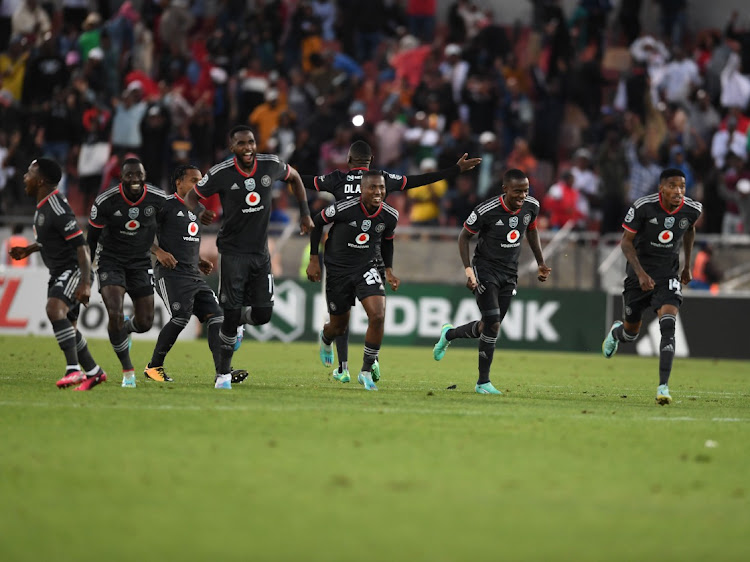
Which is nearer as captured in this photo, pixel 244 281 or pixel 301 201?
pixel 244 281

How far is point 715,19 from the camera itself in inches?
1174

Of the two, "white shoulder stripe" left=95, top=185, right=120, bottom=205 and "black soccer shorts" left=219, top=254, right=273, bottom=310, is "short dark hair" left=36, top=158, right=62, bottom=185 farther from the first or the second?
"black soccer shorts" left=219, top=254, right=273, bottom=310

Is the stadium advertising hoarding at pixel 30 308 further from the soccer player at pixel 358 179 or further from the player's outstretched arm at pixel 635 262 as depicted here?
the player's outstretched arm at pixel 635 262

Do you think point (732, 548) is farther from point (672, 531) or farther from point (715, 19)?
point (715, 19)

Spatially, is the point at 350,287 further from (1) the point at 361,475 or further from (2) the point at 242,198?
(1) the point at 361,475

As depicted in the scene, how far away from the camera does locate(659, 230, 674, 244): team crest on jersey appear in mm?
13375

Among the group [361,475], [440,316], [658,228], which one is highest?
[658,228]

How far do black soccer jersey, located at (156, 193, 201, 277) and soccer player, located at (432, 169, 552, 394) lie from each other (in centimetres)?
294

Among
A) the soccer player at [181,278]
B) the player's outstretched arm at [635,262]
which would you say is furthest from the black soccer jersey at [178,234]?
the player's outstretched arm at [635,262]

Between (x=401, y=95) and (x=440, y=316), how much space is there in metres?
5.29

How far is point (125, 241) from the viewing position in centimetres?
1262

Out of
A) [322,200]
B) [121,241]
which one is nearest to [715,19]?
[322,200]

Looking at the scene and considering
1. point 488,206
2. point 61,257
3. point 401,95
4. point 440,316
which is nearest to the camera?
point 61,257

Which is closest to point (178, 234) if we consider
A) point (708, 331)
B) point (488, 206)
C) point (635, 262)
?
point (488, 206)
